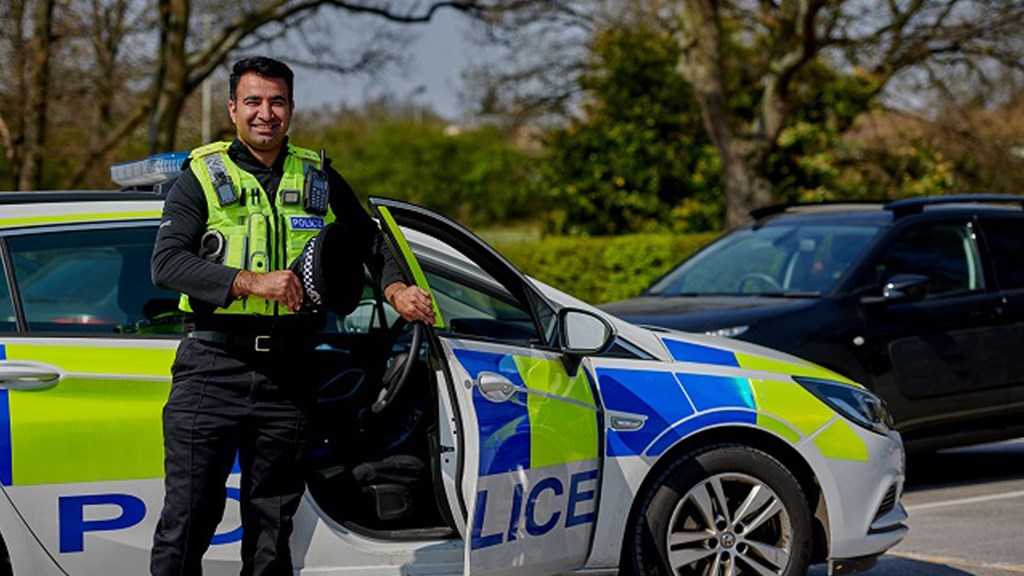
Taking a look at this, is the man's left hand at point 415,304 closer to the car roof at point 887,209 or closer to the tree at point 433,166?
the car roof at point 887,209

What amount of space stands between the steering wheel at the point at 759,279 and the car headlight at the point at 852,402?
3.02 meters

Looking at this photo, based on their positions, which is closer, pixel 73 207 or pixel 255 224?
pixel 255 224

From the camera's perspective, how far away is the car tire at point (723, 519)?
488 centimetres

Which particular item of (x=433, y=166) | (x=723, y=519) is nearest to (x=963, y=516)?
(x=723, y=519)

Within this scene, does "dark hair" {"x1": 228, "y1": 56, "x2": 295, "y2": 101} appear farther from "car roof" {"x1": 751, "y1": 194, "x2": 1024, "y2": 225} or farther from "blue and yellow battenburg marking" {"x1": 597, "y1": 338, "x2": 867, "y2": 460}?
"car roof" {"x1": 751, "y1": 194, "x2": 1024, "y2": 225}

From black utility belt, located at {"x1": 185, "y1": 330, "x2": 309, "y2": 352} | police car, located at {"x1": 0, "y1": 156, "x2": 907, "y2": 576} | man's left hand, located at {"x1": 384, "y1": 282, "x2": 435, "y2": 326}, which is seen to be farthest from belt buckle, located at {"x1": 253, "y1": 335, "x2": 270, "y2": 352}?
police car, located at {"x1": 0, "y1": 156, "x2": 907, "y2": 576}

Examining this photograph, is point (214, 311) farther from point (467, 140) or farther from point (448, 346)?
Answer: point (467, 140)

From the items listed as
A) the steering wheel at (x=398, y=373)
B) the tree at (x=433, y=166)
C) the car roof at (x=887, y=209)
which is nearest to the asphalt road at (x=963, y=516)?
the car roof at (x=887, y=209)

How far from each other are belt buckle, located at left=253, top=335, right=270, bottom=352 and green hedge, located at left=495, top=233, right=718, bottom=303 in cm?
1336

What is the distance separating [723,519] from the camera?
496cm

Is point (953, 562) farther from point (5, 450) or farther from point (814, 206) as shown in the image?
point (5, 450)

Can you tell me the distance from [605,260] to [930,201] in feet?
30.1

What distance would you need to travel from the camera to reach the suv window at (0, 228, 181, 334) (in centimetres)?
457

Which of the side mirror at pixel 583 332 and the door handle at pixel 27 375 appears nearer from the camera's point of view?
the door handle at pixel 27 375
